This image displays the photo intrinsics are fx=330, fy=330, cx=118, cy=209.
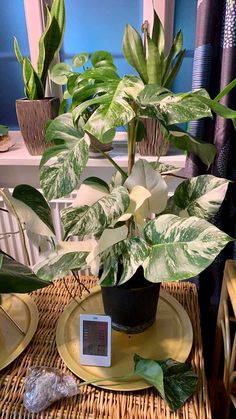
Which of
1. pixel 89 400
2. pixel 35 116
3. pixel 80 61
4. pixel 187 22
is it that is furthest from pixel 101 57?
pixel 89 400

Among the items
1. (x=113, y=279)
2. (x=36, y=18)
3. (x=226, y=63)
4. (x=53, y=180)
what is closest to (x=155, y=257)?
(x=113, y=279)

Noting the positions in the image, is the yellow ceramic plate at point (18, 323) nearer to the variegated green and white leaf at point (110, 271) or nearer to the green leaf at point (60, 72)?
the variegated green and white leaf at point (110, 271)

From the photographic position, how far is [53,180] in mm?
570

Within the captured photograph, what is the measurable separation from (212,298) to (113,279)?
67 cm

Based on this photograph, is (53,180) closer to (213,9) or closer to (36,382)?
(36,382)

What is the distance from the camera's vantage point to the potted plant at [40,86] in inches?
39.7

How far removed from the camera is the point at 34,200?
66cm

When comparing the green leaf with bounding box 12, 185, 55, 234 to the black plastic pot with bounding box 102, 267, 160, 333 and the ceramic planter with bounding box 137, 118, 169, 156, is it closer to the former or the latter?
the black plastic pot with bounding box 102, 267, 160, 333

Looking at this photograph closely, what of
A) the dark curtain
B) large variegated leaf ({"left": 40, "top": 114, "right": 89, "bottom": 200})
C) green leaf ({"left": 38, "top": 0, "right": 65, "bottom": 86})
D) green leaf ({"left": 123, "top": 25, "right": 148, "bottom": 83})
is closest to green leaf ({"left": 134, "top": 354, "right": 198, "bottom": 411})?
large variegated leaf ({"left": 40, "top": 114, "right": 89, "bottom": 200})

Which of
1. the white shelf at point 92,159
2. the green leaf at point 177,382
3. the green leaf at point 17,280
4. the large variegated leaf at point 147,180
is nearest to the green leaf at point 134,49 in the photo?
the large variegated leaf at point 147,180

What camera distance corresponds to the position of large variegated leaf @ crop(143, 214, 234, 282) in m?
0.45

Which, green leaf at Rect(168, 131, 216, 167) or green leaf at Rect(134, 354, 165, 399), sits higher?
green leaf at Rect(168, 131, 216, 167)

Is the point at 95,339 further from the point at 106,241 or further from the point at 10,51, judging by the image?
the point at 10,51

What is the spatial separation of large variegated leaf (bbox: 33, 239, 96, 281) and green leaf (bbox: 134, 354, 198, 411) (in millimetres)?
221
